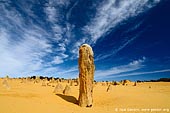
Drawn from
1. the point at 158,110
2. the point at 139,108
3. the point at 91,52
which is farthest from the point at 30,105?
the point at 158,110

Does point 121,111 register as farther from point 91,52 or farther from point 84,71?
point 91,52

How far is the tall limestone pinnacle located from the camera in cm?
1286

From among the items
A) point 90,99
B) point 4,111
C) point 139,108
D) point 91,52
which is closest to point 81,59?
point 91,52

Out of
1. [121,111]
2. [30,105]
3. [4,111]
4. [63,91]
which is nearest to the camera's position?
[4,111]

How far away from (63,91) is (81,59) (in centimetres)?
638

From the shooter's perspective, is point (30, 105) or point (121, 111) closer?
point (30, 105)

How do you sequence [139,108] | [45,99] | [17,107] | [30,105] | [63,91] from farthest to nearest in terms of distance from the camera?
[63,91], [45,99], [139,108], [30,105], [17,107]

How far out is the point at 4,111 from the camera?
909 cm

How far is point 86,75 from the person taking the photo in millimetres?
12836

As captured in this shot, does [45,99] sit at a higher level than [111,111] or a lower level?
higher

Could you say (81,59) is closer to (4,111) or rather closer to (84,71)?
(84,71)

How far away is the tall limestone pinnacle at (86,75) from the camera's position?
506 inches

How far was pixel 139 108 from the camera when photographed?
12430mm

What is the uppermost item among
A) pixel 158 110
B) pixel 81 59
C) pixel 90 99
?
pixel 81 59
